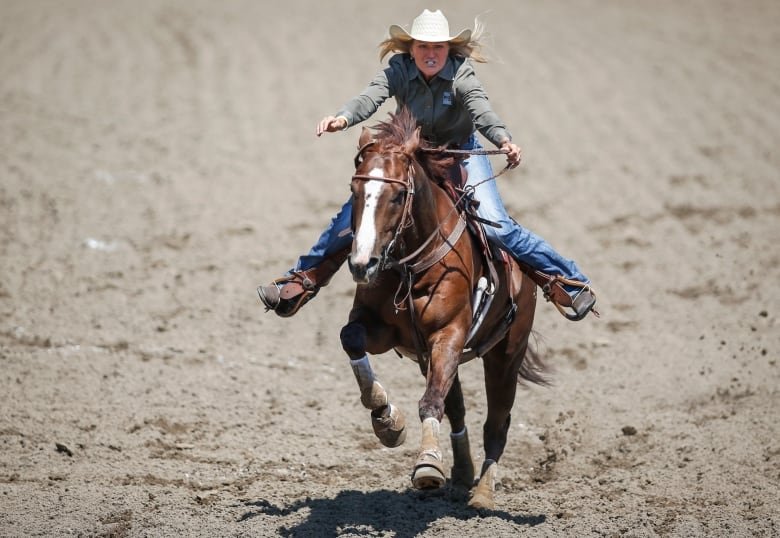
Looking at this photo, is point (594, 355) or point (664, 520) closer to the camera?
point (664, 520)

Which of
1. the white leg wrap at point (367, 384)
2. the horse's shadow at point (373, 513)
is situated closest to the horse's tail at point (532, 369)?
the horse's shadow at point (373, 513)

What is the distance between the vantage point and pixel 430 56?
560 cm

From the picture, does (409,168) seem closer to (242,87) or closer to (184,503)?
(184,503)

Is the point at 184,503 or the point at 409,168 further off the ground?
the point at 409,168

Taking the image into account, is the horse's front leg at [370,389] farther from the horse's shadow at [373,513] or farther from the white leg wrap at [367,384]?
the horse's shadow at [373,513]

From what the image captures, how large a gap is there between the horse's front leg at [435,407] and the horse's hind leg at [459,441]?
4.72ft

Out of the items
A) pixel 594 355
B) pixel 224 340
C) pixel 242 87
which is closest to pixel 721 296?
pixel 594 355

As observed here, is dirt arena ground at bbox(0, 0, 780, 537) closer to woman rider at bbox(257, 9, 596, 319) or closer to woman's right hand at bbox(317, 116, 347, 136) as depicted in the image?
woman rider at bbox(257, 9, 596, 319)

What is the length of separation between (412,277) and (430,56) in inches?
50.0

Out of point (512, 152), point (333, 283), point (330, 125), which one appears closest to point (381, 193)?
point (330, 125)

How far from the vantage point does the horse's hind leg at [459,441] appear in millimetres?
6797

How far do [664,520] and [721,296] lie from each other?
184 inches

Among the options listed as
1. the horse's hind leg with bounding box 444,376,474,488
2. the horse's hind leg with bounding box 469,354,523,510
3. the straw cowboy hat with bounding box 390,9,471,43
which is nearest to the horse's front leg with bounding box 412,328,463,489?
the horse's hind leg with bounding box 469,354,523,510

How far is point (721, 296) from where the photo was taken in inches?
400
